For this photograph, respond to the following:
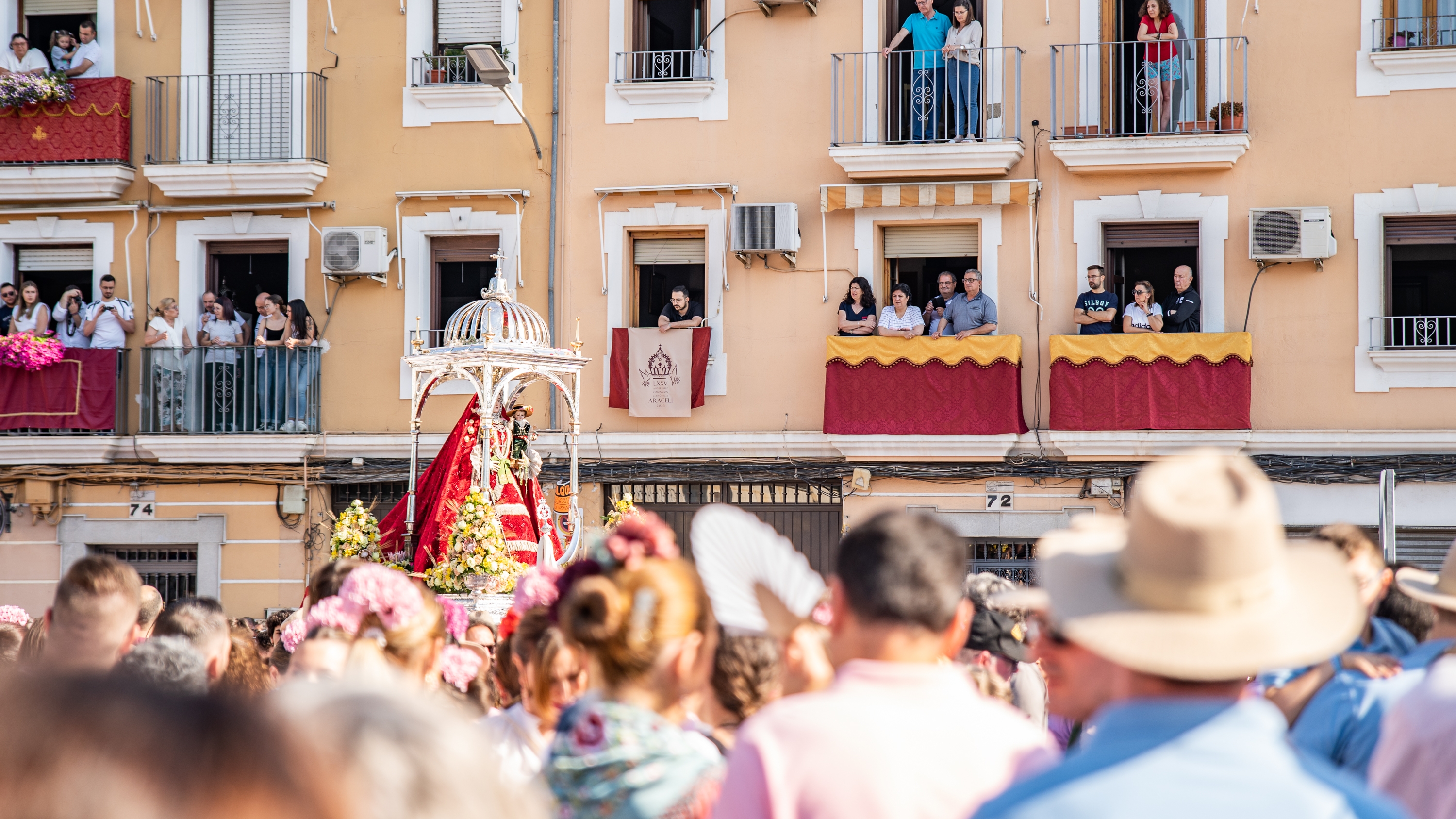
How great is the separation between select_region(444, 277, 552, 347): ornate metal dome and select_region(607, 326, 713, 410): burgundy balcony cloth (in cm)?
335

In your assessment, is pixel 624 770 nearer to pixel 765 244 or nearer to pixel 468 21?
pixel 765 244

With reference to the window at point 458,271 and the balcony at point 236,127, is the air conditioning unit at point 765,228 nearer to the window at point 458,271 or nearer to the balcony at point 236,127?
the window at point 458,271

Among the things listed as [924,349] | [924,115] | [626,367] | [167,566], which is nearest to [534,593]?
[924,349]

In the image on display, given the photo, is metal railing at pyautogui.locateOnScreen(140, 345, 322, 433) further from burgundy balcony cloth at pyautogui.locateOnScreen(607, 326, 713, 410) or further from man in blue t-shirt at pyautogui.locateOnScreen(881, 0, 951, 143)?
man in blue t-shirt at pyautogui.locateOnScreen(881, 0, 951, 143)

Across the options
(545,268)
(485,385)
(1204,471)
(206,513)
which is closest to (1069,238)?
(545,268)

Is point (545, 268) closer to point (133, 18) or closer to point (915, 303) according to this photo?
point (915, 303)

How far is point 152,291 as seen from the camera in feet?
52.4

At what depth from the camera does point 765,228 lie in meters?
14.6

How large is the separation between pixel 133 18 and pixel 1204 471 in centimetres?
1617

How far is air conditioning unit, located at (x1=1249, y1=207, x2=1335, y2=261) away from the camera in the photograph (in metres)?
13.7

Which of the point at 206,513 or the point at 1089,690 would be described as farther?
the point at 206,513

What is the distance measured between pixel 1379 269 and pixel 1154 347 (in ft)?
7.20

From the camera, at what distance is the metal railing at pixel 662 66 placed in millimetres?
15250

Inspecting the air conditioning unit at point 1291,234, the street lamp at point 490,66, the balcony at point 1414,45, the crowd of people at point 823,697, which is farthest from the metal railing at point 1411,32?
the crowd of people at point 823,697
